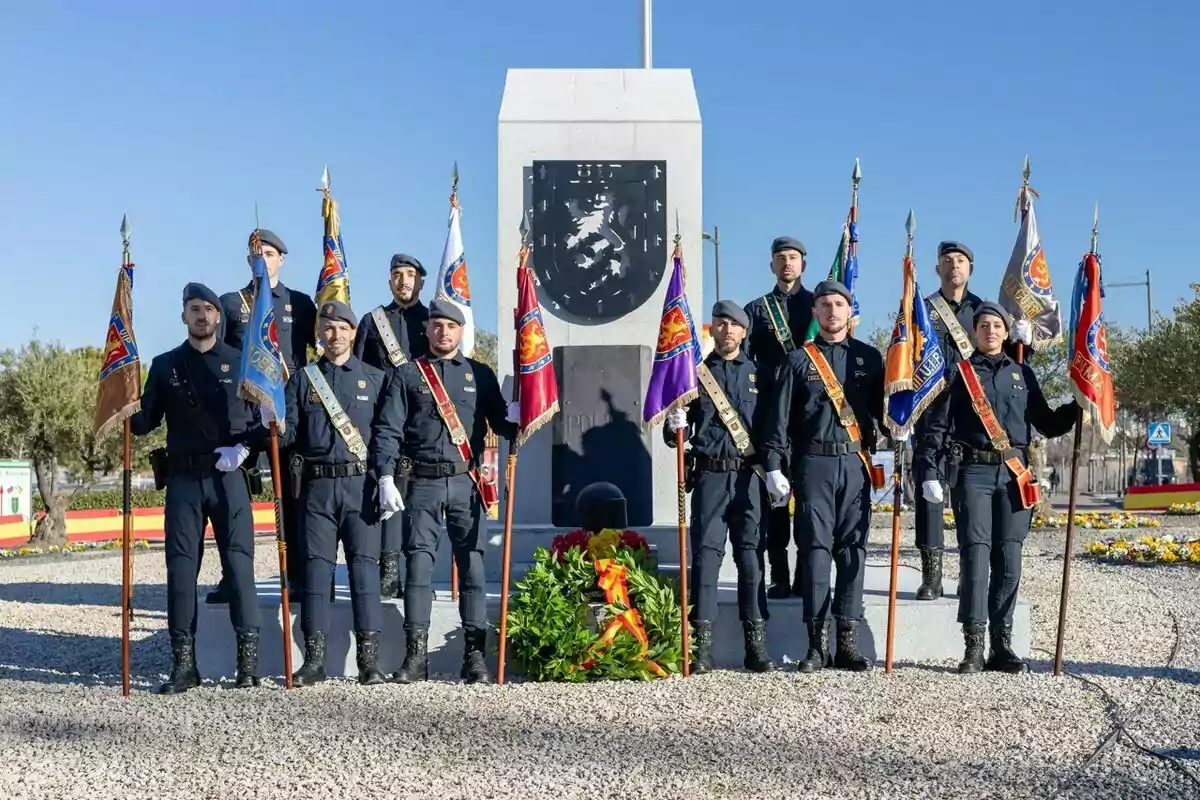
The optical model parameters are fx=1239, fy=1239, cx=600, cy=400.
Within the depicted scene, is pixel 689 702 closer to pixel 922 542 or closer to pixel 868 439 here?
pixel 868 439

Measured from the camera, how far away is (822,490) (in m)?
6.59

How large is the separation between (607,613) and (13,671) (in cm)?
384

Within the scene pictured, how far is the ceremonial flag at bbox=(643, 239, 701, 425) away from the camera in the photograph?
676 cm

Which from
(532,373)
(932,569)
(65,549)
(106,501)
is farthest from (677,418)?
(106,501)

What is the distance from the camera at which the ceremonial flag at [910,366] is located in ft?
21.6

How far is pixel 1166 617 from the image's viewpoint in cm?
919

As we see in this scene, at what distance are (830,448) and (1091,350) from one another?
1.61 metres

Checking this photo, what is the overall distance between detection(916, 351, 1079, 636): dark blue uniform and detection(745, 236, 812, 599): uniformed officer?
1.14m

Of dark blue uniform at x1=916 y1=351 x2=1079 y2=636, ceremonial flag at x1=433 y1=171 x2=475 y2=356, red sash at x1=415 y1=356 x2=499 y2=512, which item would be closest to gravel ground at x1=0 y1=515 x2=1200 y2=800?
dark blue uniform at x1=916 y1=351 x2=1079 y2=636

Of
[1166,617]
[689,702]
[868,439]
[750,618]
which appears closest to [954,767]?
[689,702]

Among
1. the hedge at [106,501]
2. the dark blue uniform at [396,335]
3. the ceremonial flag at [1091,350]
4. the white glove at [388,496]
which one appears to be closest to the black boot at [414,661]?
the white glove at [388,496]

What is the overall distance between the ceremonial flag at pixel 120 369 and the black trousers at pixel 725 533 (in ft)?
10.1

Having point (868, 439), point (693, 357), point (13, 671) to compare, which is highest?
point (693, 357)

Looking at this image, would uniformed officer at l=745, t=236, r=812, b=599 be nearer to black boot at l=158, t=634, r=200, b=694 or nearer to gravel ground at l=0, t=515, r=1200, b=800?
gravel ground at l=0, t=515, r=1200, b=800
